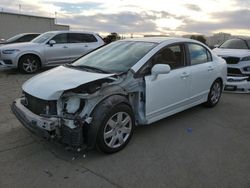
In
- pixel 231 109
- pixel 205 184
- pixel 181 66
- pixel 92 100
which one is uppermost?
pixel 181 66

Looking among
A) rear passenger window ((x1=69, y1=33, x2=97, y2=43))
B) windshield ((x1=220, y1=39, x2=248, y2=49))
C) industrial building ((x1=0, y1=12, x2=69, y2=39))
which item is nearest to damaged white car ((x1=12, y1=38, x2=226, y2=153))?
windshield ((x1=220, y1=39, x2=248, y2=49))

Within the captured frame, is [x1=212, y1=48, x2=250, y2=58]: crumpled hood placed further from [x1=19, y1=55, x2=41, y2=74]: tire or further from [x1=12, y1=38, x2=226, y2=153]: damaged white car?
[x1=19, y1=55, x2=41, y2=74]: tire

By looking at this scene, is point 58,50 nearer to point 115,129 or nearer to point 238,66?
point 238,66

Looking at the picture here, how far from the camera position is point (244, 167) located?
3779mm

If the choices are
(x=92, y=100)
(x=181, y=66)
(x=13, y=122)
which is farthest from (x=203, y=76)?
(x=13, y=122)

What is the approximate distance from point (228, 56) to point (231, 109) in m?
3.09

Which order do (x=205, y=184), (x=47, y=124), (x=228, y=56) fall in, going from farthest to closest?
(x=228, y=56) → (x=47, y=124) → (x=205, y=184)

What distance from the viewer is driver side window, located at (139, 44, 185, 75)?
452 centimetres

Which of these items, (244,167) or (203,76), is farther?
(203,76)

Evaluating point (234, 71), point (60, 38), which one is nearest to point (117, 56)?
point (234, 71)

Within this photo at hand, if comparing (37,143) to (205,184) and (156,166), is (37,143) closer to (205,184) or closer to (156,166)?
(156,166)

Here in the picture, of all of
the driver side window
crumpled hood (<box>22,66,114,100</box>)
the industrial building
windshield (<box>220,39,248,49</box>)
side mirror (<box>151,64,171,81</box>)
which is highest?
the industrial building

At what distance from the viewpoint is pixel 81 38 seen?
11.8 m

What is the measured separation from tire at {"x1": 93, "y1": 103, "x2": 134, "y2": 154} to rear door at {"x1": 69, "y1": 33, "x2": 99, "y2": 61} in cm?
784
